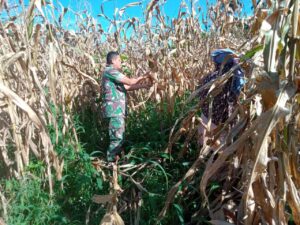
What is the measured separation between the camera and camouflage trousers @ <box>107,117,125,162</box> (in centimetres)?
328

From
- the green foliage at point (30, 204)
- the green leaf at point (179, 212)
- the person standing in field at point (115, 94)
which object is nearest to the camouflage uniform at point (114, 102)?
the person standing in field at point (115, 94)

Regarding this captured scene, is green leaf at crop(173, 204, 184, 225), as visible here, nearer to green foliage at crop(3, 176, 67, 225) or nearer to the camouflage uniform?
green foliage at crop(3, 176, 67, 225)

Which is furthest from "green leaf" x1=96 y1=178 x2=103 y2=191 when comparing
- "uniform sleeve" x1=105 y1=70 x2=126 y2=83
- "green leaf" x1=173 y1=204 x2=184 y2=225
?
"uniform sleeve" x1=105 y1=70 x2=126 y2=83

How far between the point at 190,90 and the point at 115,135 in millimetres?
685

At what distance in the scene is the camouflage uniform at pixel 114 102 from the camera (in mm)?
3395

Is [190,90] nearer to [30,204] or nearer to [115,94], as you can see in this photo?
[115,94]

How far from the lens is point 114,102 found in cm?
347

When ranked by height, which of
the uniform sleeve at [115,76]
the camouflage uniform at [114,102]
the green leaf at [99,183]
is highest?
the uniform sleeve at [115,76]

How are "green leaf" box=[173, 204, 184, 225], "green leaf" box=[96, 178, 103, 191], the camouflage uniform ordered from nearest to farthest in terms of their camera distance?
"green leaf" box=[173, 204, 184, 225] → "green leaf" box=[96, 178, 103, 191] → the camouflage uniform

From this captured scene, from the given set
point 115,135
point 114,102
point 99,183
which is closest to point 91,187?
point 99,183

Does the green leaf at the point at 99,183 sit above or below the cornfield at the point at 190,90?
below

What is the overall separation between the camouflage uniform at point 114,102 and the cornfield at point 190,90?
184mm

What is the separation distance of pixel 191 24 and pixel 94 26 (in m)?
1.19

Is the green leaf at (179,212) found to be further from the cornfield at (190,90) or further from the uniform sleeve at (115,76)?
the uniform sleeve at (115,76)
